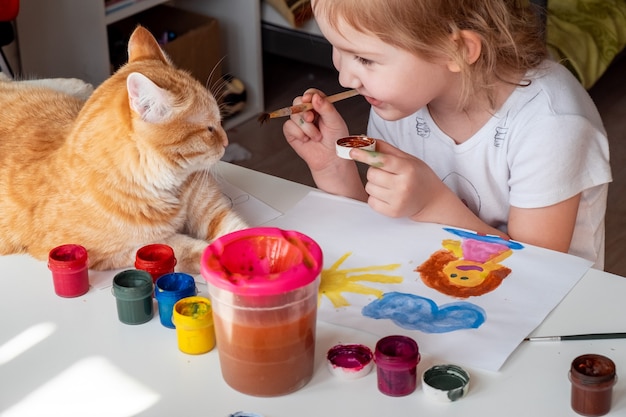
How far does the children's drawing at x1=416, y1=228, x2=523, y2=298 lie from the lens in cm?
106

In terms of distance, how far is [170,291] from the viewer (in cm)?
101

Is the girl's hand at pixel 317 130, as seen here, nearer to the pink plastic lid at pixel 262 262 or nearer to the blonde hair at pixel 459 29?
the blonde hair at pixel 459 29

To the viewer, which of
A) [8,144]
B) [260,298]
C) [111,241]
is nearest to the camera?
[260,298]

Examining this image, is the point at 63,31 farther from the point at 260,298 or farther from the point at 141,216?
the point at 260,298

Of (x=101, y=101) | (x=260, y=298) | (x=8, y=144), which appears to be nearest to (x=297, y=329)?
(x=260, y=298)

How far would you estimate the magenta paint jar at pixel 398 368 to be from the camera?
878 mm

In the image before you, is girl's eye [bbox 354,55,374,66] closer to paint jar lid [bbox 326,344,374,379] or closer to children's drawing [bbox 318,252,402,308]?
children's drawing [bbox 318,252,402,308]

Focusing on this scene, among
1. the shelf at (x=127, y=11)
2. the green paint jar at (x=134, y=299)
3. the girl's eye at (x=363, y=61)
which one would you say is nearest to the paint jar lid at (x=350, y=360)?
the green paint jar at (x=134, y=299)

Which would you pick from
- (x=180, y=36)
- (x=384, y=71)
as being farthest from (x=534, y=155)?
(x=180, y=36)

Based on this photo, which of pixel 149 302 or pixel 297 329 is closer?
pixel 297 329

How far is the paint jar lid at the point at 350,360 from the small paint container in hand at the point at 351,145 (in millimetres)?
299

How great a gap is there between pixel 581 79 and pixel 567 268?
184cm

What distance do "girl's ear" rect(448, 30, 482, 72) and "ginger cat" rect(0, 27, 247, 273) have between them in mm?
336

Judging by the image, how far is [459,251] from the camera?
1.14 m
